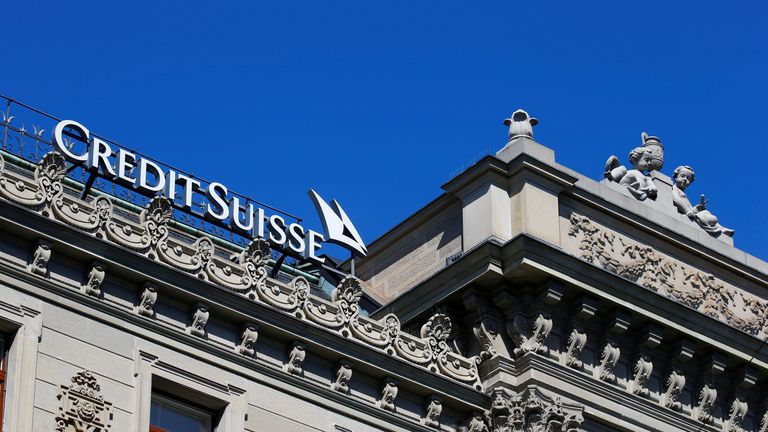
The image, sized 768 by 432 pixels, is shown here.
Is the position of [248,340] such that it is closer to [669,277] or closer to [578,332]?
[578,332]

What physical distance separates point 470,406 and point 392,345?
220 centimetres

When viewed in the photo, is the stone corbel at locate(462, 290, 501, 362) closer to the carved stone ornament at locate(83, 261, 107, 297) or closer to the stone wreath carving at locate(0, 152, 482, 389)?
the stone wreath carving at locate(0, 152, 482, 389)

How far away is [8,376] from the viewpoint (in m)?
40.5

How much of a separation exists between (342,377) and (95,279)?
584cm

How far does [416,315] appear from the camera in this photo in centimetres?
5000

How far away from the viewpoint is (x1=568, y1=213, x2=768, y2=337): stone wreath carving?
51.3 m

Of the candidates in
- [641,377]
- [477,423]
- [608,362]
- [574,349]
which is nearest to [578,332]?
[574,349]

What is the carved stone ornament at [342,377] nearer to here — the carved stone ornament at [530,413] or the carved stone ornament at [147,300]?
the carved stone ornament at [530,413]

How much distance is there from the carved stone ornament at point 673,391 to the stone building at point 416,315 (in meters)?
0.05

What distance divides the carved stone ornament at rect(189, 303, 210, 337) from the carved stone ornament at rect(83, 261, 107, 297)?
2.10 meters

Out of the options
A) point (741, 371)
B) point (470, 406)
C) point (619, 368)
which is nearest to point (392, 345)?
point (470, 406)

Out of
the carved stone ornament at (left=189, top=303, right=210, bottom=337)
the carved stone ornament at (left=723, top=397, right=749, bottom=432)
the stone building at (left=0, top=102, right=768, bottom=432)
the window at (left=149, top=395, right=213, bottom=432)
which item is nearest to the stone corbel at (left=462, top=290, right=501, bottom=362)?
the stone building at (left=0, top=102, right=768, bottom=432)

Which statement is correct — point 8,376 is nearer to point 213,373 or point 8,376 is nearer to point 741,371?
point 213,373

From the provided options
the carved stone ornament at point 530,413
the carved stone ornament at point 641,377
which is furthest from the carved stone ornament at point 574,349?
the carved stone ornament at point 641,377
